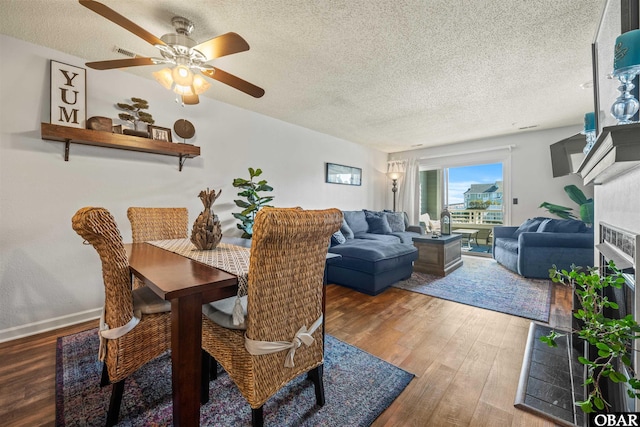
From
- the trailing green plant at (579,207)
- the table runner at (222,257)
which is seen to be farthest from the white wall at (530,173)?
the table runner at (222,257)

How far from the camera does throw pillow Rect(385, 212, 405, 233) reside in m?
5.02

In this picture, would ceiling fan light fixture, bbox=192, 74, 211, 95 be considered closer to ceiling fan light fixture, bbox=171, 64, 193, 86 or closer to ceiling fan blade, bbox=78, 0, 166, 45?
ceiling fan light fixture, bbox=171, 64, 193, 86

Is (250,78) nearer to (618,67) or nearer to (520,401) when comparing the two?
(618,67)

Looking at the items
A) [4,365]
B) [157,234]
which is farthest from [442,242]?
[4,365]

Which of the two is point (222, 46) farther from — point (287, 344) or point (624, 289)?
point (624, 289)

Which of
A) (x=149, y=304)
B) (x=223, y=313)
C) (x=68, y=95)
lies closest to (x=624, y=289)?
(x=223, y=313)

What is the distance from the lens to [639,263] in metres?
0.80

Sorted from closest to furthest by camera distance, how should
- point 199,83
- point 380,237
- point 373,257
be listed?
point 199,83
point 373,257
point 380,237

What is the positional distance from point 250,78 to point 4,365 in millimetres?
2861

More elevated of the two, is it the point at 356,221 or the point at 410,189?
the point at 410,189

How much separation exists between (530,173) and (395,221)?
96.6 inches

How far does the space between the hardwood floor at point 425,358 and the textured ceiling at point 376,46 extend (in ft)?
7.55

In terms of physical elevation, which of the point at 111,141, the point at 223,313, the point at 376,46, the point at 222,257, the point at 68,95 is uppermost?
the point at 376,46

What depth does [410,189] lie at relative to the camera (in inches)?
239
